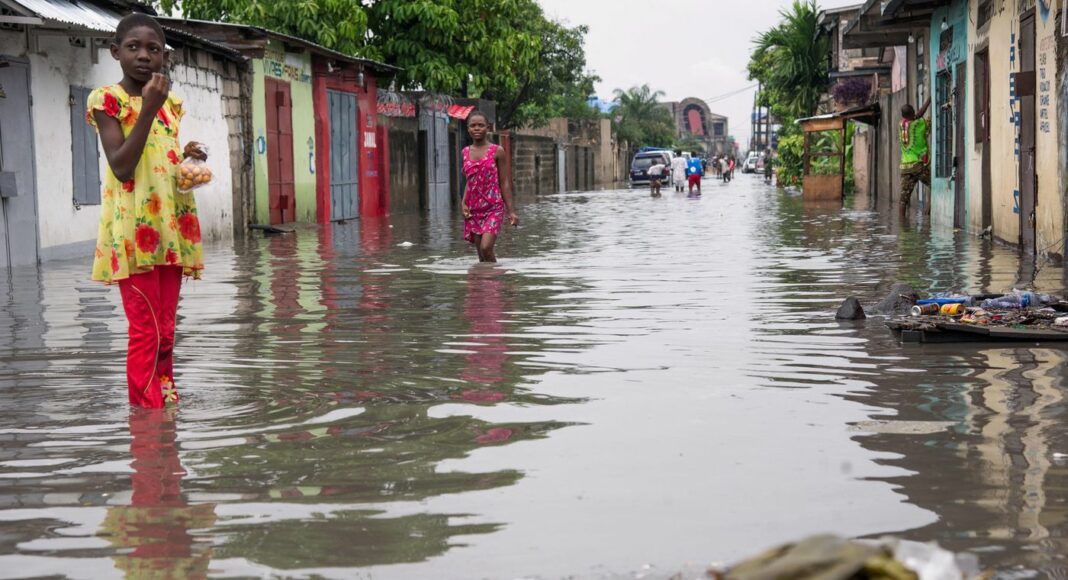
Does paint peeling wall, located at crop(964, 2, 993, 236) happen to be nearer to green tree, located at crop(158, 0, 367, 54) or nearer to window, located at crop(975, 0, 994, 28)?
window, located at crop(975, 0, 994, 28)

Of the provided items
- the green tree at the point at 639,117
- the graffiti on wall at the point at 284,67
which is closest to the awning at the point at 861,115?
the graffiti on wall at the point at 284,67

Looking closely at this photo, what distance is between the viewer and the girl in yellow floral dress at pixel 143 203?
231 inches

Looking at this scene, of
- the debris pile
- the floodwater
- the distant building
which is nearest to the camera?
the floodwater

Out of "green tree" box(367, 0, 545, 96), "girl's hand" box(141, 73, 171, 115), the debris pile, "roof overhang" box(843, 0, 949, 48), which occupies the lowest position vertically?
the debris pile

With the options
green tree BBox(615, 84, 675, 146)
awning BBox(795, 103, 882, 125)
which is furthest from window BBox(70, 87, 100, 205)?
green tree BBox(615, 84, 675, 146)

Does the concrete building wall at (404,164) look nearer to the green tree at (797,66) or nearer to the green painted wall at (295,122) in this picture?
the green painted wall at (295,122)

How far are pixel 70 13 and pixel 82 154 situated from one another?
2.48 m

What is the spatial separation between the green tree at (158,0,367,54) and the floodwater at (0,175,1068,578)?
2254 cm

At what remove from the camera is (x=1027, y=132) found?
1444 centimetres

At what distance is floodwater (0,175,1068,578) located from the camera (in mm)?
4066

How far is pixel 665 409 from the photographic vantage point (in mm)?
6145

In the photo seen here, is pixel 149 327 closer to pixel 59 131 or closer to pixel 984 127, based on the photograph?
pixel 59 131

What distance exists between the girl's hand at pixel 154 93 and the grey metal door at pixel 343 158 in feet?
75.8

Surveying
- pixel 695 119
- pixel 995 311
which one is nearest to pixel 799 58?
pixel 995 311
